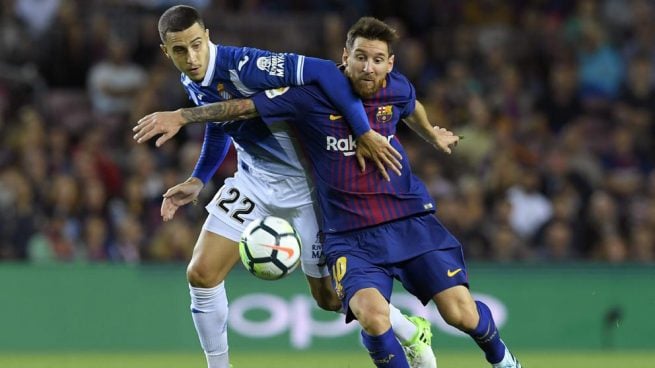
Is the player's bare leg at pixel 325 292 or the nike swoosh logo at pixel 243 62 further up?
the nike swoosh logo at pixel 243 62

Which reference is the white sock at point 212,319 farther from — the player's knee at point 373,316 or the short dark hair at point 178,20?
the short dark hair at point 178,20

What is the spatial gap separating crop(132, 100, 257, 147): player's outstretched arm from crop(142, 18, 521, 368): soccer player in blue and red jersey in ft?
0.05

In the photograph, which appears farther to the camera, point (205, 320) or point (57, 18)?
point (57, 18)

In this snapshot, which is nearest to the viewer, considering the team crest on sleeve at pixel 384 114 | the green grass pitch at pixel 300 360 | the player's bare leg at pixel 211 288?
the team crest on sleeve at pixel 384 114

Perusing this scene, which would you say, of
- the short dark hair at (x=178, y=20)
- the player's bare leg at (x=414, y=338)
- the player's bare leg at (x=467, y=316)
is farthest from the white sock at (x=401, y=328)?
the short dark hair at (x=178, y=20)

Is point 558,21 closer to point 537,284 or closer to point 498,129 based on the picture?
point 498,129

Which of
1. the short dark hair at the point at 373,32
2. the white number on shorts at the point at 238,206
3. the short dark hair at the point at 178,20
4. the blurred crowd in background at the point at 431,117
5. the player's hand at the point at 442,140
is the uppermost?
the short dark hair at the point at 178,20

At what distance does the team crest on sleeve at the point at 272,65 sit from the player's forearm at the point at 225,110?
21cm

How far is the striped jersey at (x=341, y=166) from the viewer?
7.58m

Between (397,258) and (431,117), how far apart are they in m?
6.86

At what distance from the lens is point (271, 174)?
26.8 ft

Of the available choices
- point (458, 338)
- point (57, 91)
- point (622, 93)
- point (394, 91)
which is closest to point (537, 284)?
point (458, 338)

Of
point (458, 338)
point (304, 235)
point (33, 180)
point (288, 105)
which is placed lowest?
point (458, 338)

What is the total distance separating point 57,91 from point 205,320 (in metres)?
7.55
